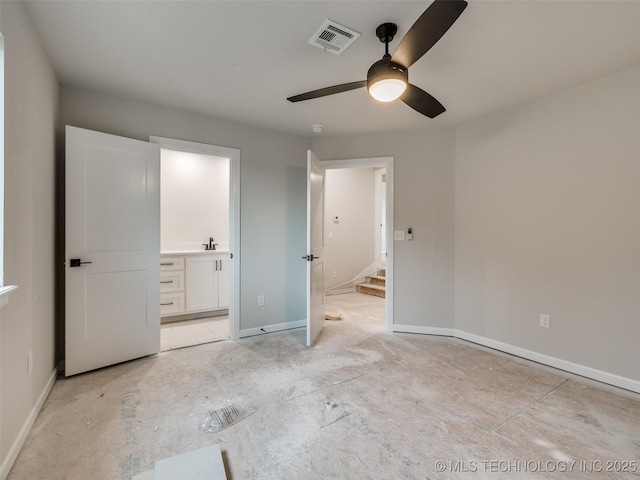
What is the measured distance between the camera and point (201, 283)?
394cm

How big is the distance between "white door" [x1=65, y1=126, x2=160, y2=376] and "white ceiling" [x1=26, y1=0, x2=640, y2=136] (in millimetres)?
590

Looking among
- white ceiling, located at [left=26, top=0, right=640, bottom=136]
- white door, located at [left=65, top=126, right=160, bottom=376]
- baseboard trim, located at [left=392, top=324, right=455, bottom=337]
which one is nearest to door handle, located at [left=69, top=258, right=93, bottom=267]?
white door, located at [left=65, top=126, right=160, bottom=376]

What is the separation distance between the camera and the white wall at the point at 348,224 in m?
5.77

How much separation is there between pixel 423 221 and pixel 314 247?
1.29m

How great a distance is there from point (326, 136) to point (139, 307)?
8.95 feet

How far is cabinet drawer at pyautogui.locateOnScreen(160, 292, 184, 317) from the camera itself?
3.73 metres

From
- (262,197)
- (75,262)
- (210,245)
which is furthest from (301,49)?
(210,245)

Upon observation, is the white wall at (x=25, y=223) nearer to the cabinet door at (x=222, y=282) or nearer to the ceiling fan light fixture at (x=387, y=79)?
the ceiling fan light fixture at (x=387, y=79)

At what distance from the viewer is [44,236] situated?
2080 millimetres

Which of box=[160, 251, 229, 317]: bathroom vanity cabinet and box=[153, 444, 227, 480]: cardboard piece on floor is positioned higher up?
box=[160, 251, 229, 317]: bathroom vanity cabinet

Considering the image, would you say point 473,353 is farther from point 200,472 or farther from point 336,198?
point 336,198

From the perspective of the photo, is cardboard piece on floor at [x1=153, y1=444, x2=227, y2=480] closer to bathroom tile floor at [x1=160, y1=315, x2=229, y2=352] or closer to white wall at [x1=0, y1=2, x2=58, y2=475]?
white wall at [x1=0, y1=2, x2=58, y2=475]

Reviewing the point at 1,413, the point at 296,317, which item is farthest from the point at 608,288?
the point at 1,413

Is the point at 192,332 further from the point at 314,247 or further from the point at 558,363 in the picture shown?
the point at 558,363
